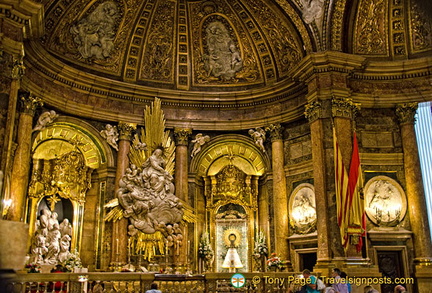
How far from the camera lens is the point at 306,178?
58.1 feet

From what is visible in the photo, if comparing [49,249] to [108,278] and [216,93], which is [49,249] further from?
[216,93]

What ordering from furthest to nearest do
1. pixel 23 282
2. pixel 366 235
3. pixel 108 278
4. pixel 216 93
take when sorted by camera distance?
pixel 216 93 → pixel 366 235 → pixel 108 278 → pixel 23 282

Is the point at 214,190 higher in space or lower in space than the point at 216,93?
lower

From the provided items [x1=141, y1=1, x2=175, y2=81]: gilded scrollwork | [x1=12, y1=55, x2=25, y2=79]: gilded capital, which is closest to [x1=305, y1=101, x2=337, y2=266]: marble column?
[x1=141, y1=1, x2=175, y2=81]: gilded scrollwork

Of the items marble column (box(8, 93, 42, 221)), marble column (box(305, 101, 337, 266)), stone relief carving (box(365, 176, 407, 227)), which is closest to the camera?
marble column (box(8, 93, 42, 221))

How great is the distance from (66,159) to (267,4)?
1031 cm

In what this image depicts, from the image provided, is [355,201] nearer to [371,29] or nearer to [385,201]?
[385,201]

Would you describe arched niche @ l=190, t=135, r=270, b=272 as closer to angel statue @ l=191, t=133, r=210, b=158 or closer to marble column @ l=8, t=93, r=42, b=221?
angel statue @ l=191, t=133, r=210, b=158

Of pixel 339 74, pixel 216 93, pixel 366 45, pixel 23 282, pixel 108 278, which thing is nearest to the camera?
pixel 23 282

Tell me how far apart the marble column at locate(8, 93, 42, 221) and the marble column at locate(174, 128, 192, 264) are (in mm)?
6035

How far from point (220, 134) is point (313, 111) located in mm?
4956

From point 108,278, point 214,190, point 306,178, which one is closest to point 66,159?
point 214,190

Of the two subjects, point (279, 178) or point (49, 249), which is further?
point (279, 178)

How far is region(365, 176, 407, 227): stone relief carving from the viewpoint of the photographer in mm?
16500
